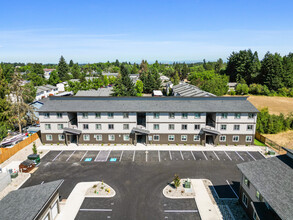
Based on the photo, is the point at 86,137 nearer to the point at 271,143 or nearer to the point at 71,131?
the point at 71,131

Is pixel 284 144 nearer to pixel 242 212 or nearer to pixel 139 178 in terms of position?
pixel 242 212

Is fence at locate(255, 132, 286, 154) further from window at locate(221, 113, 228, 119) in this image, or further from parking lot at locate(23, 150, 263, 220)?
window at locate(221, 113, 228, 119)

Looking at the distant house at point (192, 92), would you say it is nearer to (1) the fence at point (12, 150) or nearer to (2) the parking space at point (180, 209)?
(2) the parking space at point (180, 209)

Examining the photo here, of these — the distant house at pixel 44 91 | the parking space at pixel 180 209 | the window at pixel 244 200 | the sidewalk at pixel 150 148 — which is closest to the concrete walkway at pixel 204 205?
the parking space at pixel 180 209

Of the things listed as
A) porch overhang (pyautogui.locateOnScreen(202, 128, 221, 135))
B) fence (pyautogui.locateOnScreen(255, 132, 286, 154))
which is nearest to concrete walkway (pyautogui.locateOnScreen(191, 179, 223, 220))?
porch overhang (pyautogui.locateOnScreen(202, 128, 221, 135))

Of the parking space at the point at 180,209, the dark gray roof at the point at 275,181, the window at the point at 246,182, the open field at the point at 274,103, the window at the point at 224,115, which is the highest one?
the window at the point at 224,115

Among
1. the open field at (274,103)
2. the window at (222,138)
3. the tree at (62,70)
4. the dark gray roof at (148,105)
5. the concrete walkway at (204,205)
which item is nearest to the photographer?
the concrete walkway at (204,205)

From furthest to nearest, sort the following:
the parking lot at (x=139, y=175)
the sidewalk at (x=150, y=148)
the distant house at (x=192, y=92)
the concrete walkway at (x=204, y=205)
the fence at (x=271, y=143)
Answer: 1. the distant house at (x=192, y=92)
2. the sidewalk at (x=150, y=148)
3. the fence at (x=271, y=143)
4. the parking lot at (x=139, y=175)
5. the concrete walkway at (x=204, y=205)
